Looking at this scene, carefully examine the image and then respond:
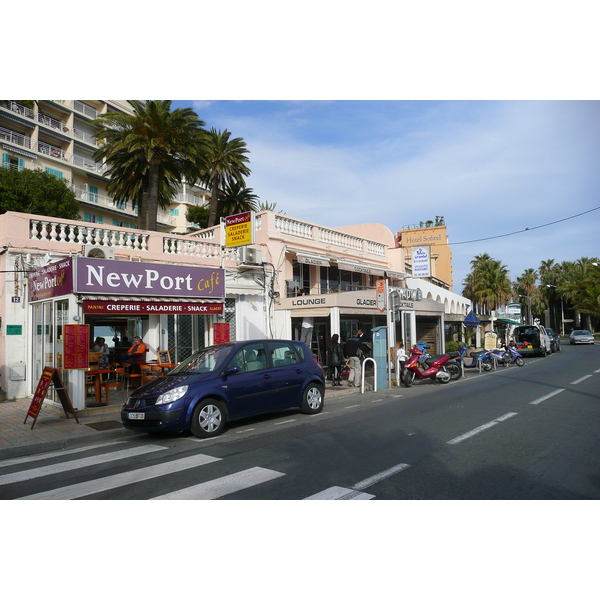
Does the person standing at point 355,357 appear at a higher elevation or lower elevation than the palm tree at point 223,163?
lower

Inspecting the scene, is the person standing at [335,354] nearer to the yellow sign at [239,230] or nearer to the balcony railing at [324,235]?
the yellow sign at [239,230]

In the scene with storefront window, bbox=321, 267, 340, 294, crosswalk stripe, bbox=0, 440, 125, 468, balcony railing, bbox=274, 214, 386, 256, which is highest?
balcony railing, bbox=274, 214, 386, 256

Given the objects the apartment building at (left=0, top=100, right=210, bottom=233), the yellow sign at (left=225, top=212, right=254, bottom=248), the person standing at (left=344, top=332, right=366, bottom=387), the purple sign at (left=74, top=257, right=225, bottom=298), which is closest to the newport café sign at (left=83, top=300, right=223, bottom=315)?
the purple sign at (left=74, top=257, right=225, bottom=298)

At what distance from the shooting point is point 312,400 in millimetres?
10117

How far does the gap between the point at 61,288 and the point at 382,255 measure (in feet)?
55.9

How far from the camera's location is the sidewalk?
788cm

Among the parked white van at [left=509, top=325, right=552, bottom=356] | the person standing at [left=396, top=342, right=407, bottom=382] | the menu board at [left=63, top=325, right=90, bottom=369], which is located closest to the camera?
the menu board at [left=63, top=325, right=90, bottom=369]

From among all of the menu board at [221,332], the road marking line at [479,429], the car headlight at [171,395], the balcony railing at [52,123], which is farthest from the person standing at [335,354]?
the balcony railing at [52,123]

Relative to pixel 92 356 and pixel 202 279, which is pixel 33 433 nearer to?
pixel 92 356

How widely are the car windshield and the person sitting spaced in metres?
3.88

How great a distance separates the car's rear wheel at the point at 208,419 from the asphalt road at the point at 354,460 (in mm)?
199

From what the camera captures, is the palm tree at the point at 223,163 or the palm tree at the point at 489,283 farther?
the palm tree at the point at 489,283

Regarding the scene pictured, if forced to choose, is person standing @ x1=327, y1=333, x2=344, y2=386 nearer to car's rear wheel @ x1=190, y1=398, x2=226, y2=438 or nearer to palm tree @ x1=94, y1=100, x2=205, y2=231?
car's rear wheel @ x1=190, y1=398, x2=226, y2=438

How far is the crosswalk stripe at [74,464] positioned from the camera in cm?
622
